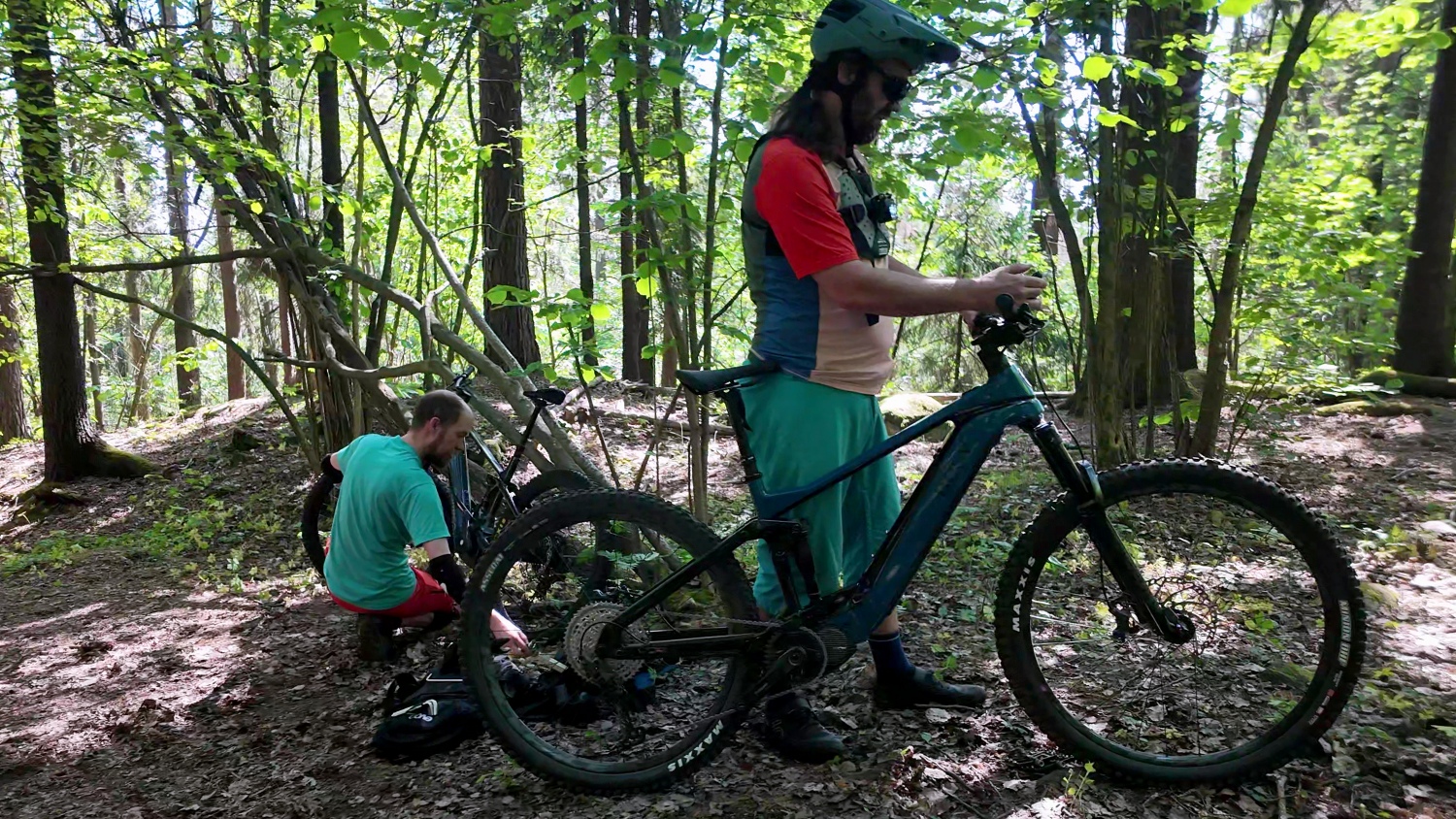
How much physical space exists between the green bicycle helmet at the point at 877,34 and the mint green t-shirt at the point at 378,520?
86.9 inches

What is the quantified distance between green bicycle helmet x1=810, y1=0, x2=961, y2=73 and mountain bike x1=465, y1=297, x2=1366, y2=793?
750 millimetres

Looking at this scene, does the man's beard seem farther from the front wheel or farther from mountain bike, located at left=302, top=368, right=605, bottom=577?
mountain bike, located at left=302, top=368, right=605, bottom=577

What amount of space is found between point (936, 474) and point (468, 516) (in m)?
2.90

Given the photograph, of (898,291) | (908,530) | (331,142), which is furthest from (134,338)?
(898,291)

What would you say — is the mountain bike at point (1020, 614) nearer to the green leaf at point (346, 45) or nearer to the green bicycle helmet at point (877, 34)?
the green bicycle helmet at point (877, 34)

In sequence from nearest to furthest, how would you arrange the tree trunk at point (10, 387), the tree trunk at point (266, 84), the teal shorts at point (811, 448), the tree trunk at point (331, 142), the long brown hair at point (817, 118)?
the long brown hair at point (817, 118), the teal shorts at point (811, 448), the tree trunk at point (266, 84), the tree trunk at point (331, 142), the tree trunk at point (10, 387)

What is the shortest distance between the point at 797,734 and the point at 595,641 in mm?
686

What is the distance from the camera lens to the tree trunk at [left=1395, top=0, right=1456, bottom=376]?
870 cm

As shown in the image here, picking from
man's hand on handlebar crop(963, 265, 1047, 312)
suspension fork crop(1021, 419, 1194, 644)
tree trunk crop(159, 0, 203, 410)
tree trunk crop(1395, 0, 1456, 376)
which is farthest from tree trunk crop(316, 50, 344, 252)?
tree trunk crop(1395, 0, 1456, 376)

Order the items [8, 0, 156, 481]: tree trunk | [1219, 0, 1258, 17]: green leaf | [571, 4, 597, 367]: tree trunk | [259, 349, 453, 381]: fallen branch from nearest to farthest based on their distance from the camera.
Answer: [1219, 0, 1258, 17]: green leaf, [571, 4, 597, 367]: tree trunk, [259, 349, 453, 381]: fallen branch, [8, 0, 156, 481]: tree trunk

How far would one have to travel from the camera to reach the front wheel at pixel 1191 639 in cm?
227

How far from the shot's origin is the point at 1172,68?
4121 millimetres

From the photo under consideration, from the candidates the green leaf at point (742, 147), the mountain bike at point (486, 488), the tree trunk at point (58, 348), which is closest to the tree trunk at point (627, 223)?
the green leaf at point (742, 147)

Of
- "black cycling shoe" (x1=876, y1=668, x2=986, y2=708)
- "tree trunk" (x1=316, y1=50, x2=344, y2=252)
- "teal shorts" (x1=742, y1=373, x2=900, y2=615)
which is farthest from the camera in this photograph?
"tree trunk" (x1=316, y1=50, x2=344, y2=252)
